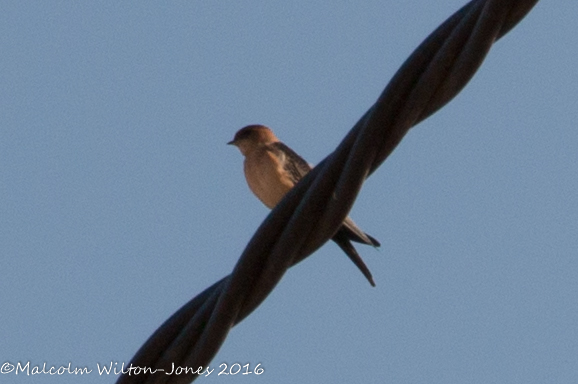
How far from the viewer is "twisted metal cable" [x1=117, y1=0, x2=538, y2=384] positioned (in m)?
3.13

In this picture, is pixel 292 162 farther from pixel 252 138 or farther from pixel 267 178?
pixel 252 138

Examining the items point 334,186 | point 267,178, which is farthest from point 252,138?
point 334,186

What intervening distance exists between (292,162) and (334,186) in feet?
18.1

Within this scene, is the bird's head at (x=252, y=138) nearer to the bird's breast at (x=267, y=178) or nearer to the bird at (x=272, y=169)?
the bird at (x=272, y=169)

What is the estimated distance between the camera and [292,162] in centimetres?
880

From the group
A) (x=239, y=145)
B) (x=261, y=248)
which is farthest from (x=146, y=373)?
(x=239, y=145)

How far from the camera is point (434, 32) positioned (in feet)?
10.7

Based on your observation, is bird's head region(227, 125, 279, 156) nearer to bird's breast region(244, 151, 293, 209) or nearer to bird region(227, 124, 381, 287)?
bird region(227, 124, 381, 287)

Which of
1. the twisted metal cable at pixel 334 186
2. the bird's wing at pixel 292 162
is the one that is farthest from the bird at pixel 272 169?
the twisted metal cable at pixel 334 186

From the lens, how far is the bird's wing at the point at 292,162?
8.59 m

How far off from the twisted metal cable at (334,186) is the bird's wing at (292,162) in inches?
199

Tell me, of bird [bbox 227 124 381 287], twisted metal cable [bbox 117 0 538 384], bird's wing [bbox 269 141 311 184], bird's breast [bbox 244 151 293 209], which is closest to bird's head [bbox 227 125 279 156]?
bird [bbox 227 124 381 287]

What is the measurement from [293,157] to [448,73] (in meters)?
5.76

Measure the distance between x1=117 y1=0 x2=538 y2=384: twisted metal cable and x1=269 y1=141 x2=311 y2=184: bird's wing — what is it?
16.6ft
